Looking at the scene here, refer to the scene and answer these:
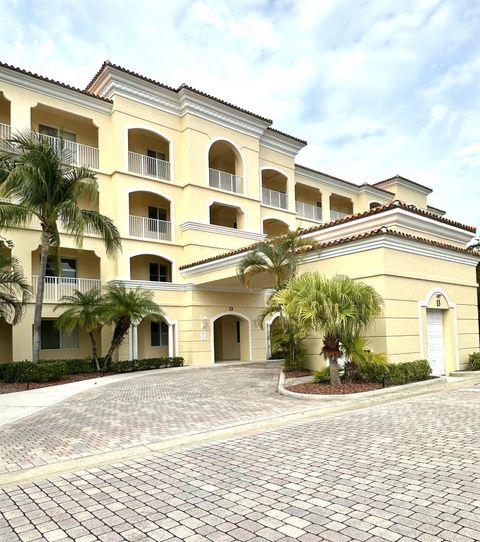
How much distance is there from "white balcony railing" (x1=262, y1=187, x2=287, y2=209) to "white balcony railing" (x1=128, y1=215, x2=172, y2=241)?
24.8 ft

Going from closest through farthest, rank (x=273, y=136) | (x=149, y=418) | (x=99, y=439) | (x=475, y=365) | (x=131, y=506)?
(x=131, y=506), (x=99, y=439), (x=149, y=418), (x=475, y=365), (x=273, y=136)

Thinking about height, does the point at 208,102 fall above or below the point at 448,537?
above

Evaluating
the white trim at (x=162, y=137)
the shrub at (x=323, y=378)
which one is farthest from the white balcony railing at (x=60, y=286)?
the shrub at (x=323, y=378)

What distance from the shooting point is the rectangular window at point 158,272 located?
983 inches

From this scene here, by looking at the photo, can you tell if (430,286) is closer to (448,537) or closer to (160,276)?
(448,537)

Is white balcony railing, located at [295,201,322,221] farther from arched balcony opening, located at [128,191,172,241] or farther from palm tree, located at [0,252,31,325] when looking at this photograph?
palm tree, located at [0,252,31,325]

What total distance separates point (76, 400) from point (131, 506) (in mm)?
8106

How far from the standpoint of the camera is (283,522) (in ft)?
14.2

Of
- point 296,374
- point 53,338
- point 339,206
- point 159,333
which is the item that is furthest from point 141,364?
point 339,206

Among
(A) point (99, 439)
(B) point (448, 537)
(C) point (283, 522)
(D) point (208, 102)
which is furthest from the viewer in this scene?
(D) point (208, 102)

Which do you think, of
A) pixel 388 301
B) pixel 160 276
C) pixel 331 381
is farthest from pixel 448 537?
pixel 160 276

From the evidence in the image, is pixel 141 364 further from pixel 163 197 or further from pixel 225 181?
pixel 225 181

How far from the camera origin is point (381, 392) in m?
11.4

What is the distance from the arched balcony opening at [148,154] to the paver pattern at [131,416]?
12.6 metres
